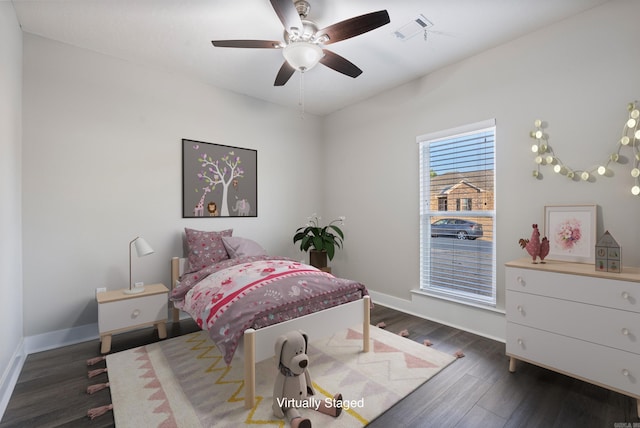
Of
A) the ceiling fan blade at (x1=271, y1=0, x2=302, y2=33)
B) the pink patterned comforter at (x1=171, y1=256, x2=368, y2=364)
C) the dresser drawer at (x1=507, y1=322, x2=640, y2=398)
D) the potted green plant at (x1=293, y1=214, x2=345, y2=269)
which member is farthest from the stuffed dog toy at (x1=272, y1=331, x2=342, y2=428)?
the potted green plant at (x1=293, y1=214, x2=345, y2=269)

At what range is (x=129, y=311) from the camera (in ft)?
8.59

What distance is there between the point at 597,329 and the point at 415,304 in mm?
1738

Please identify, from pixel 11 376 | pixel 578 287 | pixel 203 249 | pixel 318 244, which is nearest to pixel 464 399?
pixel 578 287

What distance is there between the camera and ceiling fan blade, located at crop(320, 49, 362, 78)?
2305 millimetres

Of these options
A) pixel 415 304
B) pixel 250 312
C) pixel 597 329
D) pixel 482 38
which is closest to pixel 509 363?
pixel 597 329

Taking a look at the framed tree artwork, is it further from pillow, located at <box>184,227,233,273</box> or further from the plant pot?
the plant pot

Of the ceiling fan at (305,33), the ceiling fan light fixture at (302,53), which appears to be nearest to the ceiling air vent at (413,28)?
the ceiling fan at (305,33)

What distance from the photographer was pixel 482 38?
8.64 feet

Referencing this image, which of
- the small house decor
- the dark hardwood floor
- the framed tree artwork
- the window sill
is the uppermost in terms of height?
the framed tree artwork

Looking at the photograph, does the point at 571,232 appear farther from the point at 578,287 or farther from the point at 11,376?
the point at 11,376

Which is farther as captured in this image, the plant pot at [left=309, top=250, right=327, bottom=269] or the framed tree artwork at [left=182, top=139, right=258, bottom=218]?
the plant pot at [left=309, top=250, right=327, bottom=269]

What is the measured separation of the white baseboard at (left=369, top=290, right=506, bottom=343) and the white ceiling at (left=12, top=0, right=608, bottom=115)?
8.24 feet

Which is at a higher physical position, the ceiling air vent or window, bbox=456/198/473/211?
the ceiling air vent

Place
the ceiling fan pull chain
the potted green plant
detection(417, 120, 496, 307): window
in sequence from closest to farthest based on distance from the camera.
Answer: detection(417, 120, 496, 307): window → the ceiling fan pull chain → the potted green plant
